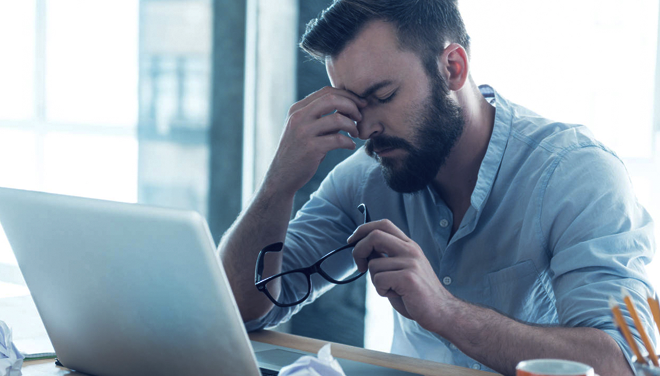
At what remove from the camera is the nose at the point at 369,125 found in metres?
1.24

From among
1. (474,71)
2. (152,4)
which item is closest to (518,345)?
(474,71)

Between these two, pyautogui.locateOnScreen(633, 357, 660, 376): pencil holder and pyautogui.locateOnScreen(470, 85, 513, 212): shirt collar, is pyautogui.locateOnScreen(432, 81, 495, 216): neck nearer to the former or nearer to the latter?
pyautogui.locateOnScreen(470, 85, 513, 212): shirt collar

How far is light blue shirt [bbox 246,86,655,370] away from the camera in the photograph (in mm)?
972

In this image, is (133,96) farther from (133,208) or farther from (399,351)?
(133,208)

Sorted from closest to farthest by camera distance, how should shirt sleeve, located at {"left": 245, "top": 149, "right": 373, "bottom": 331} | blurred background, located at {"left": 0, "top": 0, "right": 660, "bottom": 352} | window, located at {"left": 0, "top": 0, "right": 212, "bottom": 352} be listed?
shirt sleeve, located at {"left": 245, "top": 149, "right": 373, "bottom": 331} → blurred background, located at {"left": 0, "top": 0, "right": 660, "bottom": 352} → window, located at {"left": 0, "top": 0, "right": 212, "bottom": 352}

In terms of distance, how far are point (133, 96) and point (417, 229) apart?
2187mm

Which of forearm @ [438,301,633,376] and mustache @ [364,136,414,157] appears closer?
forearm @ [438,301,633,376]

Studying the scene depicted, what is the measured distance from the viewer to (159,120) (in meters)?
2.50

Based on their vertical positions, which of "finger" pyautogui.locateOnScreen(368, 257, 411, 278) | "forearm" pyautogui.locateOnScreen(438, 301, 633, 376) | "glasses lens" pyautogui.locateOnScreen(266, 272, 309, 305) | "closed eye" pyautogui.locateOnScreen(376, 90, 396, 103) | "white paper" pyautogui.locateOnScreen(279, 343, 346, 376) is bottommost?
"glasses lens" pyautogui.locateOnScreen(266, 272, 309, 305)

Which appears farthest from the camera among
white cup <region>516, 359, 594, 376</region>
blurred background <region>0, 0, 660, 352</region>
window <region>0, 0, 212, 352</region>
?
window <region>0, 0, 212, 352</region>

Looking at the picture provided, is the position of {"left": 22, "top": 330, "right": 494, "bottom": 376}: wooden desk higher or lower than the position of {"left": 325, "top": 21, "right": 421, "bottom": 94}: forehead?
lower

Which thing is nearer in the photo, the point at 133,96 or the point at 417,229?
the point at 417,229

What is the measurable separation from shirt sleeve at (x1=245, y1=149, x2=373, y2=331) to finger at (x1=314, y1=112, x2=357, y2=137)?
0.22 metres

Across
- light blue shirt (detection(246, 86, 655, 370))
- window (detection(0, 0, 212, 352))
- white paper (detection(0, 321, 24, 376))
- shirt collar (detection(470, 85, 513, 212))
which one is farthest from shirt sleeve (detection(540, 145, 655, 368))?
→ window (detection(0, 0, 212, 352))
